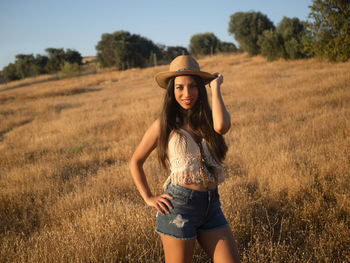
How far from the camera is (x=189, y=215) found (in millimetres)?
1649

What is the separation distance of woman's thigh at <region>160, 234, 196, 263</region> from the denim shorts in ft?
0.11

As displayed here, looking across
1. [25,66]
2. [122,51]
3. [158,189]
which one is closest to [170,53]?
[122,51]

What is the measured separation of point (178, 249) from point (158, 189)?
259cm

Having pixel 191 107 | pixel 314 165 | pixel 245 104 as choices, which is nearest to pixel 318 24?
pixel 245 104

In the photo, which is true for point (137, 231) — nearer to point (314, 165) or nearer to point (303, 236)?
point (303, 236)

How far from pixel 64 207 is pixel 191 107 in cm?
296

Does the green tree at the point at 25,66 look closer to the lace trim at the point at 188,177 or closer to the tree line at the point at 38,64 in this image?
the tree line at the point at 38,64

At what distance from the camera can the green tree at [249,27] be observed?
36875 millimetres

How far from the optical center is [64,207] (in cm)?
368

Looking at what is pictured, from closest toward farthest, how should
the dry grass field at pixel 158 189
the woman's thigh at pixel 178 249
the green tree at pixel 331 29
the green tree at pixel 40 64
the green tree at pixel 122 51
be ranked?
the woman's thigh at pixel 178 249
the dry grass field at pixel 158 189
the green tree at pixel 331 29
the green tree at pixel 122 51
the green tree at pixel 40 64

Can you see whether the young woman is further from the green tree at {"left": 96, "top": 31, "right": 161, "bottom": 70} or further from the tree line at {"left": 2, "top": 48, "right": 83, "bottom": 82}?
the tree line at {"left": 2, "top": 48, "right": 83, "bottom": 82}

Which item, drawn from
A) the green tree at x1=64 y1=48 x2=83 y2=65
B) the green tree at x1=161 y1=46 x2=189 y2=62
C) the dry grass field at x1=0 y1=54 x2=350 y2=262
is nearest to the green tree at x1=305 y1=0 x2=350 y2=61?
the dry grass field at x1=0 y1=54 x2=350 y2=262

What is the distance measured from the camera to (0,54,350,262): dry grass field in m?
2.50

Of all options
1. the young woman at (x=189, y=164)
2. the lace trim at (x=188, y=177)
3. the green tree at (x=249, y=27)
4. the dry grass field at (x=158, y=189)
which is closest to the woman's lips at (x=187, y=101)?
the young woman at (x=189, y=164)
